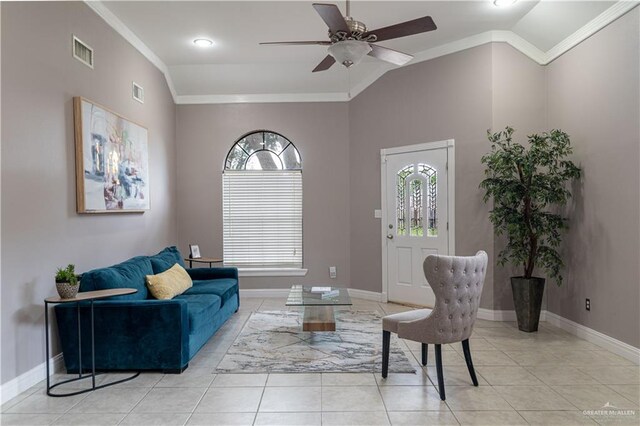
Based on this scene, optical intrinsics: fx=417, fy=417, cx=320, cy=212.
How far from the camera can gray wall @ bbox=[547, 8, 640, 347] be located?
347 cm

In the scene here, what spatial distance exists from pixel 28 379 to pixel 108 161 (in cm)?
198

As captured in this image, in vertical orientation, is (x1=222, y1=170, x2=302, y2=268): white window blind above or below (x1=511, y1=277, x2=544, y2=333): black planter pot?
above

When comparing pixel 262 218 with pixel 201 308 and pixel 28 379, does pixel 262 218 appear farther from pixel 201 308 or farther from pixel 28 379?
pixel 28 379

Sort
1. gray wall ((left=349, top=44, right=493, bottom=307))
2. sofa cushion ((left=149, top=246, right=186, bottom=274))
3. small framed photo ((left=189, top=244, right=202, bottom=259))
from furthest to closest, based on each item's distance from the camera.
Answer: small framed photo ((left=189, top=244, right=202, bottom=259)) → gray wall ((left=349, top=44, right=493, bottom=307)) → sofa cushion ((left=149, top=246, right=186, bottom=274))

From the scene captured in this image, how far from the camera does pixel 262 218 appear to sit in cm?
630

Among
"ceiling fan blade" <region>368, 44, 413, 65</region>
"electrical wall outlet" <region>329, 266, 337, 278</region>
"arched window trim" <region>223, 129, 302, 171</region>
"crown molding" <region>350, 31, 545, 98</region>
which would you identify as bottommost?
"electrical wall outlet" <region>329, 266, 337, 278</region>

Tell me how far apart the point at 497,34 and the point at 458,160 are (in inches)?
56.9

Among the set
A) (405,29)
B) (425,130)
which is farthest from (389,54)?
(425,130)

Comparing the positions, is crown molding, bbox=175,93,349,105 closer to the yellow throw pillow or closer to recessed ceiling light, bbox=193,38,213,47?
recessed ceiling light, bbox=193,38,213,47

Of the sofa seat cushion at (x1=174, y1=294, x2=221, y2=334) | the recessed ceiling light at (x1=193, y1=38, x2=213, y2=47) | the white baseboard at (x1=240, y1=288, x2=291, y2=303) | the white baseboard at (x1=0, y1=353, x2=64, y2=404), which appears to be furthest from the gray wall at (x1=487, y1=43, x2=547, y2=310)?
the white baseboard at (x1=0, y1=353, x2=64, y2=404)

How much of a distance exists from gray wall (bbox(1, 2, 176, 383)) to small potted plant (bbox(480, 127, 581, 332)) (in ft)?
12.9

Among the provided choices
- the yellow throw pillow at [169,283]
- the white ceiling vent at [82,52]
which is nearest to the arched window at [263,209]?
the yellow throw pillow at [169,283]

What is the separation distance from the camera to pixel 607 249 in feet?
12.4

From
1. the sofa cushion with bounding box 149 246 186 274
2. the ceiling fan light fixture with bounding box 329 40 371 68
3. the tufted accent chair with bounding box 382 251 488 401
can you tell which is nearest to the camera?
the tufted accent chair with bounding box 382 251 488 401
